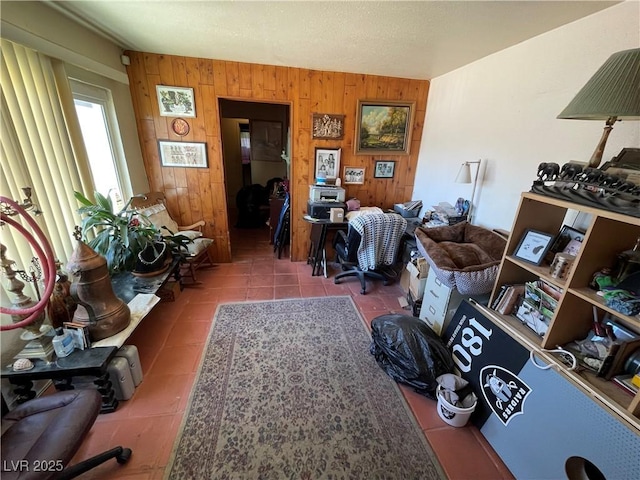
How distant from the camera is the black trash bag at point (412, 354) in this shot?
1.63m

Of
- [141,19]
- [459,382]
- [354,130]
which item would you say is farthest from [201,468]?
[354,130]

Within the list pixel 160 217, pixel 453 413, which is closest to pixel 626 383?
pixel 453 413

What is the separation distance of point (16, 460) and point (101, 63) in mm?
2684

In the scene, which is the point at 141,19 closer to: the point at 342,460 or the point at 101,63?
the point at 101,63

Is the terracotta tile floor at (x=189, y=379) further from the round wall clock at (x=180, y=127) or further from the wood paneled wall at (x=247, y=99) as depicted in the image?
the round wall clock at (x=180, y=127)

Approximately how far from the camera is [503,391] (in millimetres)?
1344

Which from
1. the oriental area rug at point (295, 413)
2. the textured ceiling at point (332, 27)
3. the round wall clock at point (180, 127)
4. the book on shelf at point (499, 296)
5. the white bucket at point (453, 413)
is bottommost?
the oriental area rug at point (295, 413)

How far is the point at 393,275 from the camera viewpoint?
3064mm

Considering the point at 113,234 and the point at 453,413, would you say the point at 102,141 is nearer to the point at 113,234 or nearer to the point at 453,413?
the point at 113,234

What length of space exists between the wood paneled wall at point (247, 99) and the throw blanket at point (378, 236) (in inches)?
41.4

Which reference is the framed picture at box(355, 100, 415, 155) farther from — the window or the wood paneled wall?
the window

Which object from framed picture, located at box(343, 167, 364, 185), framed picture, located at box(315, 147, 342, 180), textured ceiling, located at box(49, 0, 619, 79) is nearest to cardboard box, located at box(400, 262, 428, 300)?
framed picture, located at box(343, 167, 364, 185)

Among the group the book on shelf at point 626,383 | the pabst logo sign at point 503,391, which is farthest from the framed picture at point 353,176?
the book on shelf at point 626,383

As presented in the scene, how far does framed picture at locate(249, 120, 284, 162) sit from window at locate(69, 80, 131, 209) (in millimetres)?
2742
